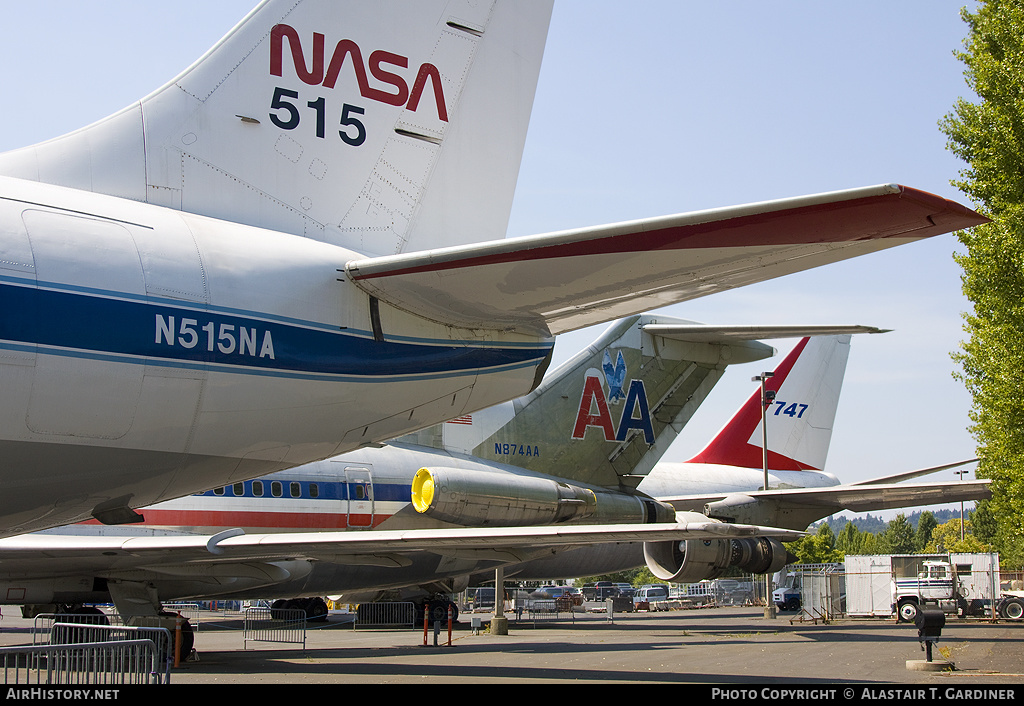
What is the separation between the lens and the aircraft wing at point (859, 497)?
2064 centimetres

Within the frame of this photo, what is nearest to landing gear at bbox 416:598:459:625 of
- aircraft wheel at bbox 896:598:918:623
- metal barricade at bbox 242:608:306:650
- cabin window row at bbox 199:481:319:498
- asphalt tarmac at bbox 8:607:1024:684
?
asphalt tarmac at bbox 8:607:1024:684

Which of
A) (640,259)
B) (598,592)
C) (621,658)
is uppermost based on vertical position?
(640,259)

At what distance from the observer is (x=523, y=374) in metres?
8.23

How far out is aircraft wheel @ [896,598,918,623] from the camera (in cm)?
2880

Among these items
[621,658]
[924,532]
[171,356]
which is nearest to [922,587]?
[621,658]

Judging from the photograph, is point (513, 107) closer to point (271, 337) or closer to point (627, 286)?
point (627, 286)

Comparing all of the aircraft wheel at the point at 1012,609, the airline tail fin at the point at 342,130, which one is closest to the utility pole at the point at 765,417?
the aircraft wheel at the point at 1012,609

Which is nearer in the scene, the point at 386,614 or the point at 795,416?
the point at 386,614

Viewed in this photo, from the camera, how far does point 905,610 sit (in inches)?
1153

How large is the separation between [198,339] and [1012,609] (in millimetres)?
32831

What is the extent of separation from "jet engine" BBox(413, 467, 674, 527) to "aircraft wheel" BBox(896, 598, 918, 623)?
1629 centimetres

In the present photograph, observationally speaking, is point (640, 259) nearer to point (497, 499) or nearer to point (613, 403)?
point (497, 499)

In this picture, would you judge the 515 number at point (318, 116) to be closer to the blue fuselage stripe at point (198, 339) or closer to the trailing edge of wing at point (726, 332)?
the blue fuselage stripe at point (198, 339)

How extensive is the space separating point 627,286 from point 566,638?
15.3 m
